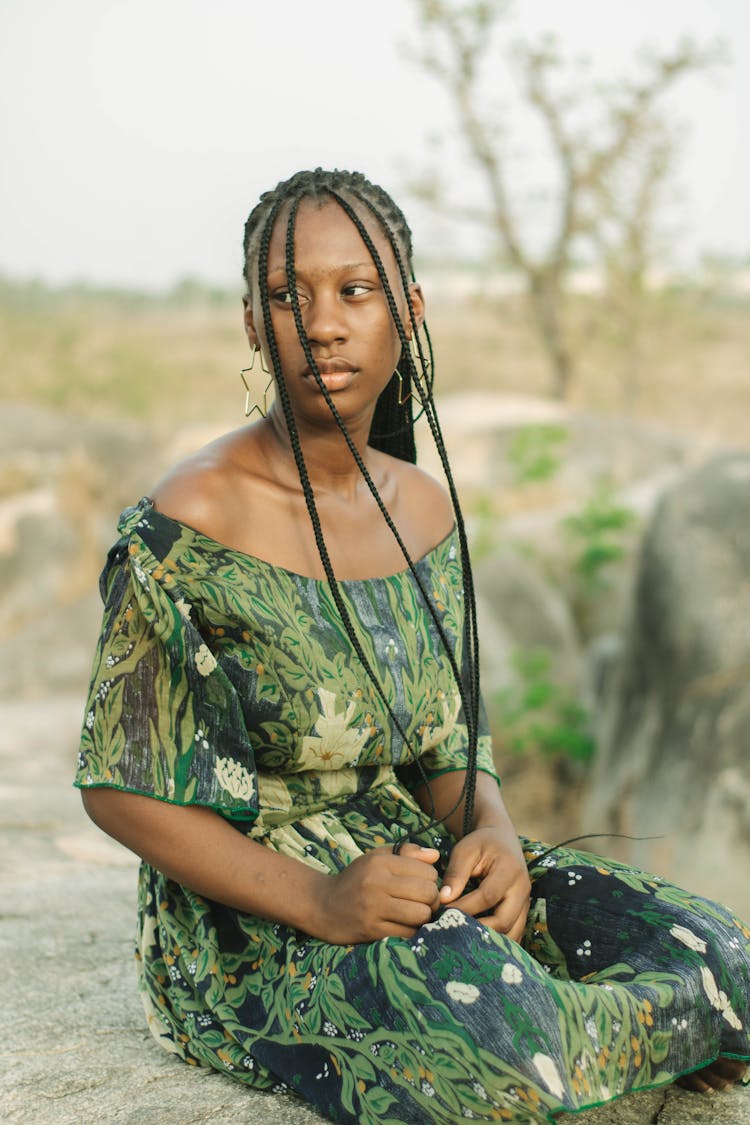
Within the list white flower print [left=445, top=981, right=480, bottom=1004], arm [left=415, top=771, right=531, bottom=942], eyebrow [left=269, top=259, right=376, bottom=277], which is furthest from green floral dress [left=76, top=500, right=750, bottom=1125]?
eyebrow [left=269, top=259, right=376, bottom=277]

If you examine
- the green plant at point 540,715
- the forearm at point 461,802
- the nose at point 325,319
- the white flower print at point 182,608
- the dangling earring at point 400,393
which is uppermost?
the nose at point 325,319

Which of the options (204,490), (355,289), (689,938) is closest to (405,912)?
(689,938)

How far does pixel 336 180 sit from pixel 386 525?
1.98ft

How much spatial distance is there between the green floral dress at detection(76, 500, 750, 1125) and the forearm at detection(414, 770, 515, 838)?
0.22 feet

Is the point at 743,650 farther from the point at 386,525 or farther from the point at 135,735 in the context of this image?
the point at 135,735

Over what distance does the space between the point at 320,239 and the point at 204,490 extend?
439 millimetres

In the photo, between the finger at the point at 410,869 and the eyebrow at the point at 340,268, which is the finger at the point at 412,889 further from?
the eyebrow at the point at 340,268

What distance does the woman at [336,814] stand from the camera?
1.67 meters

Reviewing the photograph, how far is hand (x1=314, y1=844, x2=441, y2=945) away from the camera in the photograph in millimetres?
1727

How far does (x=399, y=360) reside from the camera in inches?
89.4

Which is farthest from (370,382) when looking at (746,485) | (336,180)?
(746,485)

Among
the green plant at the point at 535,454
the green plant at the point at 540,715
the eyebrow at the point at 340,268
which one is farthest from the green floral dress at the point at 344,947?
the green plant at the point at 535,454

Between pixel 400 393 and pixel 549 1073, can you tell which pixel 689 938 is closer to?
pixel 549 1073

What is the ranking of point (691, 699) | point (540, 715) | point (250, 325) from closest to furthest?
point (250, 325)
point (691, 699)
point (540, 715)
